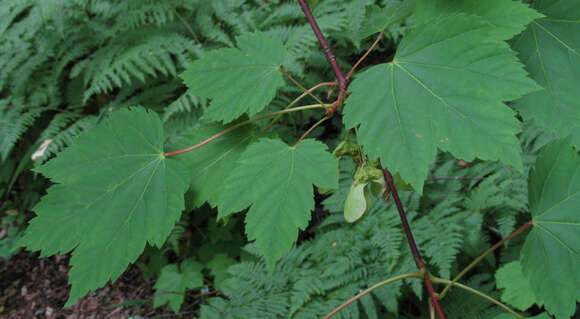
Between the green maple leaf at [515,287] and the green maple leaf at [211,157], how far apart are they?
1.12 meters

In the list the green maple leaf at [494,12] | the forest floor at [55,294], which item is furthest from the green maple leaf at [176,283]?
the green maple leaf at [494,12]

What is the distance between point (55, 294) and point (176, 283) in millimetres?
1397

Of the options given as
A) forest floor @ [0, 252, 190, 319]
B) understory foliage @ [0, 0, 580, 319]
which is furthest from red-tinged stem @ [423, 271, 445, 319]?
forest floor @ [0, 252, 190, 319]

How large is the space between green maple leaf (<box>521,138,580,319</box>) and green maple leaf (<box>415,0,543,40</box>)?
29cm

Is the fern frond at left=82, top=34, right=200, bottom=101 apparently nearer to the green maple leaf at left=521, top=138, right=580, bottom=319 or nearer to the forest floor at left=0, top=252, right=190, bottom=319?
the forest floor at left=0, top=252, right=190, bottom=319

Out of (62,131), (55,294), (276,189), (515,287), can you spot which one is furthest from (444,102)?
(55,294)

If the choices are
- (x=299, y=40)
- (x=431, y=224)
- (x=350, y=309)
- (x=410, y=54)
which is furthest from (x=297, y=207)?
(x=299, y=40)

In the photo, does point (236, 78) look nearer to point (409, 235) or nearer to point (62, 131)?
point (409, 235)

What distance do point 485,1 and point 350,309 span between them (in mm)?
1538

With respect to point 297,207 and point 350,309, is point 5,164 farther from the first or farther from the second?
point 297,207

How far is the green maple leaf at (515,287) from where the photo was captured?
1.27 m

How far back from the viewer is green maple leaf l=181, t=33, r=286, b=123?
2.46ft

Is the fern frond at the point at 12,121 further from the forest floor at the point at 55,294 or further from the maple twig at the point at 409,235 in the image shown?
the maple twig at the point at 409,235

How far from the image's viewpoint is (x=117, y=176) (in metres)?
0.77
